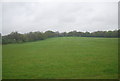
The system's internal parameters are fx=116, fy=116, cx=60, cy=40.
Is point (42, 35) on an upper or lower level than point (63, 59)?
upper

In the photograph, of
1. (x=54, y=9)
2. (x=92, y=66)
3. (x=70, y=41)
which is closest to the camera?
(x=92, y=66)

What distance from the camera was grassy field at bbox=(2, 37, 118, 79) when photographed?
242 centimetres

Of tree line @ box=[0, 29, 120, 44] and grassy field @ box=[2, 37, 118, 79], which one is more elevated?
tree line @ box=[0, 29, 120, 44]

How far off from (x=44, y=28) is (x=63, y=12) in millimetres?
734

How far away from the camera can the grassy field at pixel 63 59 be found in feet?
7.95

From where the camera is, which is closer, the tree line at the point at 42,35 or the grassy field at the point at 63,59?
the grassy field at the point at 63,59

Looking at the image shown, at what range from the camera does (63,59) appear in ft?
10.4

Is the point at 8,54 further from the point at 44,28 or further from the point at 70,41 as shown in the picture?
the point at 70,41

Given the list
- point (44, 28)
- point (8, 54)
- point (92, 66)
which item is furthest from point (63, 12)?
point (8, 54)

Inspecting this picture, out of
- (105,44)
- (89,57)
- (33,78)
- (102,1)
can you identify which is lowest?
(33,78)

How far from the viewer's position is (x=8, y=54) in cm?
333

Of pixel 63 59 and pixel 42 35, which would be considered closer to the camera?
pixel 63 59

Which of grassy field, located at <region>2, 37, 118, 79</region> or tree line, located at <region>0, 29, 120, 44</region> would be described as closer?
grassy field, located at <region>2, 37, 118, 79</region>

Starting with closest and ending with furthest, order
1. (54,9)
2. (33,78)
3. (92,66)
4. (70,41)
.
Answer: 1. (33,78)
2. (92,66)
3. (54,9)
4. (70,41)
